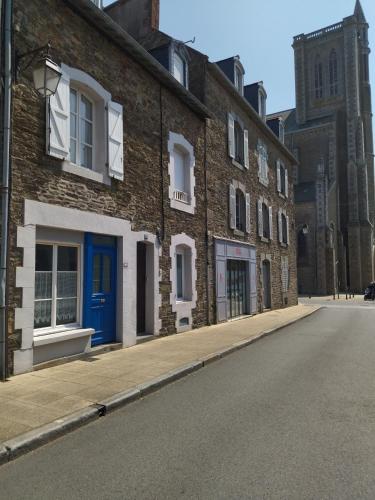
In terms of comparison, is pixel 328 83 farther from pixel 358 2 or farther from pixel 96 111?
pixel 96 111

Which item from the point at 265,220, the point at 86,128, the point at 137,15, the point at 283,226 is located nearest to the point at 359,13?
the point at 283,226

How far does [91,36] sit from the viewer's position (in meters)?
8.50

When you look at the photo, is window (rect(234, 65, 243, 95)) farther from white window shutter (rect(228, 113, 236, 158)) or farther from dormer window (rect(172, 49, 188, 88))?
dormer window (rect(172, 49, 188, 88))

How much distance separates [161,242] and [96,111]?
3.45m

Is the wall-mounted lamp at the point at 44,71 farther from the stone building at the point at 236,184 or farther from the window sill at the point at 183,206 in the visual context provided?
the stone building at the point at 236,184

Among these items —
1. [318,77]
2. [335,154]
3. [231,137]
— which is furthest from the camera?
[318,77]

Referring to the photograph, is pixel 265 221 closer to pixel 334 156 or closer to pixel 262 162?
pixel 262 162

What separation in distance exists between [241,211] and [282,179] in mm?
6940

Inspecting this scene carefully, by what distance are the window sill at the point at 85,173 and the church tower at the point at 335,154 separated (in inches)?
1423

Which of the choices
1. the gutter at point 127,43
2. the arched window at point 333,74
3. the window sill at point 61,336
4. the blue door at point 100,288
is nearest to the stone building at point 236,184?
the gutter at point 127,43

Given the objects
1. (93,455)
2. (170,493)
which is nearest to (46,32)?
(93,455)

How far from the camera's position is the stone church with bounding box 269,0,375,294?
4291cm

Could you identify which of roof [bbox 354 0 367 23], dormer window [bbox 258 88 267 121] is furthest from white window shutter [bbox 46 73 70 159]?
roof [bbox 354 0 367 23]

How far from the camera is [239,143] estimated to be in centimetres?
1686
